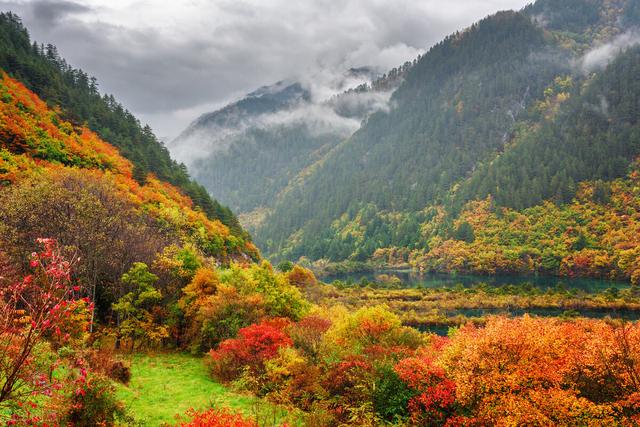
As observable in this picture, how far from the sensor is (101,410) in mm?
14383

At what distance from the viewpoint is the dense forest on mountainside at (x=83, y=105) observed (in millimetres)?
79188

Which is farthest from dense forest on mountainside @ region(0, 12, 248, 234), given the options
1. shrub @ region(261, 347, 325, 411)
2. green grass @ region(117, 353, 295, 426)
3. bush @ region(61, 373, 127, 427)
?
bush @ region(61, 373, 127, 427)

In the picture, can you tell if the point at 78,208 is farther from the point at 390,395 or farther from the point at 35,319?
the point at 35,319

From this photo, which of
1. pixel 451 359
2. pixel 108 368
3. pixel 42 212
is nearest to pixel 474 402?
pixel 451 359

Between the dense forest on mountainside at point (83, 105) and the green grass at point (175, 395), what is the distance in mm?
52719

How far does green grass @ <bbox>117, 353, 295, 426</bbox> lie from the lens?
66.4 ft

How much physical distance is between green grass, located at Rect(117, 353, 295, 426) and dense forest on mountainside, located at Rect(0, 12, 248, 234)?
5272 centimetres

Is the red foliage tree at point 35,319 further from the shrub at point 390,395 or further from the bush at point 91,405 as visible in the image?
the shrub at point 390,395

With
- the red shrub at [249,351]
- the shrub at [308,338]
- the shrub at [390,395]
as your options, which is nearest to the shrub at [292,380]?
the red shrub at [249,351]

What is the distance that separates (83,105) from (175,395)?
275ft

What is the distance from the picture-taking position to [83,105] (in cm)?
8769

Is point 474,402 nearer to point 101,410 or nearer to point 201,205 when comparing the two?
point 101,410

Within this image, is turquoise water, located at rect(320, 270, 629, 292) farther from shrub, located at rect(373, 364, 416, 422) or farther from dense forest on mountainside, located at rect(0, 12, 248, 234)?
shrub, located at rect(373, 364, 416, 422)

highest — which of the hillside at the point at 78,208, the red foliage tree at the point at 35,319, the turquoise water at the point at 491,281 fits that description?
the hillside at the point at 78,208
